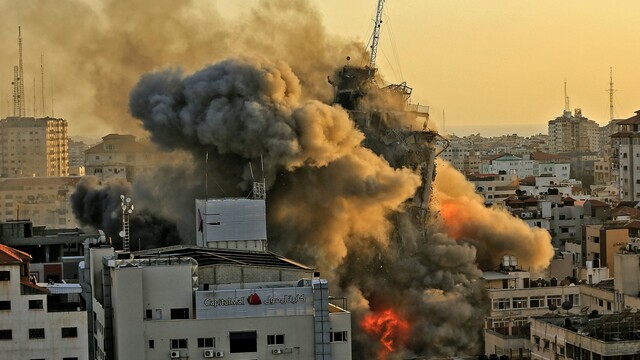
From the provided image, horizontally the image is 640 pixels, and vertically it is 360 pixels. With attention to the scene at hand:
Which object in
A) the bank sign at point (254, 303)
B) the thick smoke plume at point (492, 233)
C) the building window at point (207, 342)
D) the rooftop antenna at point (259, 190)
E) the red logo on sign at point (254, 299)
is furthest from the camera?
the thick smoke plume at point (492, 233)

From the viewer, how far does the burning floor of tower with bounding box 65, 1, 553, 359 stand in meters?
66.1

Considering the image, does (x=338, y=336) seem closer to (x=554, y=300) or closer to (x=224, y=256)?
(x=224, y=256)

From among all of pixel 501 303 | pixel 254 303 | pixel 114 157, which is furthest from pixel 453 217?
pixel 114 157

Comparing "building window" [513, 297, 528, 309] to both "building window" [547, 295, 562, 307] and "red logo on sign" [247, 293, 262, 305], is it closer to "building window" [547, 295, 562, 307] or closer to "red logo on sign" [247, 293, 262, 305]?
"building window" [547, 295, 562, 307]

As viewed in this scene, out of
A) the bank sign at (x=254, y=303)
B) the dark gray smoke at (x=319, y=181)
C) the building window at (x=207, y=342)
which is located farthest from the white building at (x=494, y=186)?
the building window at (x=207, y=342)

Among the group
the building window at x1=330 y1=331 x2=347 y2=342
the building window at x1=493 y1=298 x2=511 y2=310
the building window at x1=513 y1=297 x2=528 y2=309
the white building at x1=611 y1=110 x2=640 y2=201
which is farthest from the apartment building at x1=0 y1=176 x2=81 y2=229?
the building window at x1=330 y1=331 x2=347 y2=342

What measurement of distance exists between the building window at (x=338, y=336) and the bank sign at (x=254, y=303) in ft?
2.53

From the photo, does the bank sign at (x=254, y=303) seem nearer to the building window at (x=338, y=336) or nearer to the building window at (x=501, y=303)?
the building window at (x=338, y=336)

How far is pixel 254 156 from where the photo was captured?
219 ft

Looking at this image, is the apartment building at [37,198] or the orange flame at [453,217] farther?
the apartment building at [37,198]

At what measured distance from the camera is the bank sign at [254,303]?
40.2m

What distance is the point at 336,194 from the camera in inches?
2692

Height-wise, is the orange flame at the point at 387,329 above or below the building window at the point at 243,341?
below

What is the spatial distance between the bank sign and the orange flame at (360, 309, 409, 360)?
22374 millimetres
